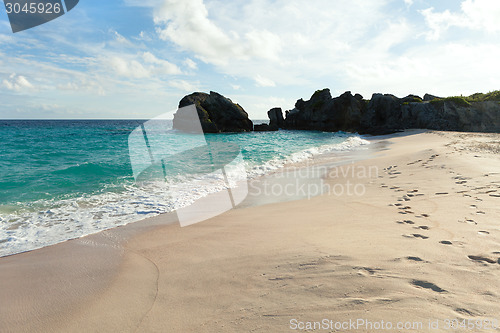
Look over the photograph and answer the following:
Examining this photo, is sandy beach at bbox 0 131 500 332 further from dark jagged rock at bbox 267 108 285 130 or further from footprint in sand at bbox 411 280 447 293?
dark jagged rock at bbox 267 108 285 130

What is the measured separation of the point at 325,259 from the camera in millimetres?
2885

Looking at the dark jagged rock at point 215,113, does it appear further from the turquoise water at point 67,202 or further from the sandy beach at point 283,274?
the sandy beach at point 283,274

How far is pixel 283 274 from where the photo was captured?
2.71m

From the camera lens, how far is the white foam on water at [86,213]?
475 centimetres

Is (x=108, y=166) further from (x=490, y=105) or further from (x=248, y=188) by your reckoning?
(x=490, y=105)

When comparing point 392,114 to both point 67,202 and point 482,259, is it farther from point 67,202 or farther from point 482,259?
point 67,202

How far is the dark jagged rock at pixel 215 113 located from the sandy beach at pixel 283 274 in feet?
139

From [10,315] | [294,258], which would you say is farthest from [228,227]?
[10,315]

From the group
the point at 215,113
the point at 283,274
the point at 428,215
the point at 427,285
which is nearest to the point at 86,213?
the point at 283,274

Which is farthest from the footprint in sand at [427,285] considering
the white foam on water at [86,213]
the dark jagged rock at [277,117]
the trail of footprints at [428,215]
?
the dark jagged rock at [277,117]

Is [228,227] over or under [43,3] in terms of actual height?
under

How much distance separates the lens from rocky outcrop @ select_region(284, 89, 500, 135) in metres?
28.2

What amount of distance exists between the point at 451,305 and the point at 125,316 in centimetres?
281

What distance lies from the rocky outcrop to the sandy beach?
31139 millimetres
